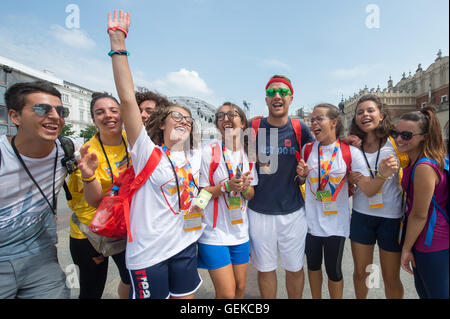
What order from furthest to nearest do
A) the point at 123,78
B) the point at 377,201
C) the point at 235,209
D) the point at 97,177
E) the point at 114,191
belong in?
1. the point at 377,201
2. the point at 235,209
3. the point at 97,177
4. the point at 114,191
5. the point at 123,78

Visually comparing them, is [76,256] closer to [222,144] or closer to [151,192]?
[151,192]

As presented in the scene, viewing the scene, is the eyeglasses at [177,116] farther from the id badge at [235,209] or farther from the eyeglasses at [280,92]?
the eyeglasses at [280,92]

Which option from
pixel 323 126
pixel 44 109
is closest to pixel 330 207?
pixel 323 126

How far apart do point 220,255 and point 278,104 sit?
1.73 m

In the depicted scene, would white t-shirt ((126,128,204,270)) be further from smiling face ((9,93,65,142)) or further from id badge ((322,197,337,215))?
id badge ((322,197,337,215))

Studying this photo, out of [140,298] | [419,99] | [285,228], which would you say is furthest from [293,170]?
[419,99]

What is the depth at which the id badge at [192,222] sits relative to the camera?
173 cm

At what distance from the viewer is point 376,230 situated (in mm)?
2189

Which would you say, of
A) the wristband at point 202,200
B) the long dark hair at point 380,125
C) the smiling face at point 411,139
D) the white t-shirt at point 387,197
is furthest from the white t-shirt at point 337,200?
the wristband at point 202,200

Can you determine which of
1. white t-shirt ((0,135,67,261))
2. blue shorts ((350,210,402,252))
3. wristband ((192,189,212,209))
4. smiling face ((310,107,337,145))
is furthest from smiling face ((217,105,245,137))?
blue shorts ((350,210,402,252))

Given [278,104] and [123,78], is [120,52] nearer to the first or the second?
[123,78]

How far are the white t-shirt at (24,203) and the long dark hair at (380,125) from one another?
3050 mm

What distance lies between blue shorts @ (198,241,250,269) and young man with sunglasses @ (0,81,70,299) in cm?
112

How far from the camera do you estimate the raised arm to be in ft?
4.80
